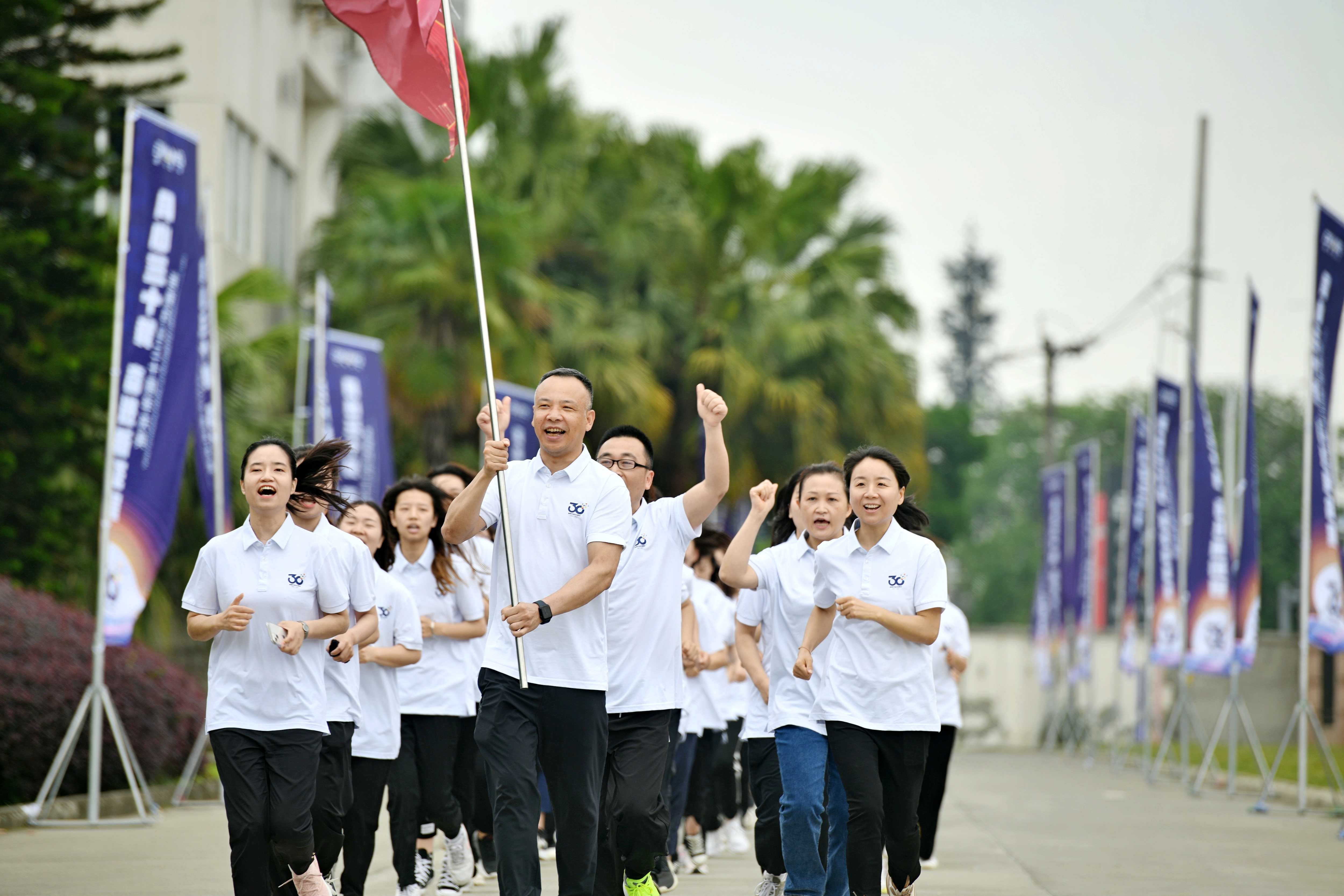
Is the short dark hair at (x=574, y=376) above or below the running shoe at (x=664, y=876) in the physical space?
above

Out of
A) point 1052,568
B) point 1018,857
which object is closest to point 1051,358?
point 1052,568

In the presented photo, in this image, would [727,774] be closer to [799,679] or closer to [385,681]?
[385,681]

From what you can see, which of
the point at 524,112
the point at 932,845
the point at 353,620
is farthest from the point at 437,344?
the point at 353,620

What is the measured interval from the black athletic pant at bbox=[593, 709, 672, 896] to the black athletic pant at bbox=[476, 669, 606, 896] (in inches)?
9.4

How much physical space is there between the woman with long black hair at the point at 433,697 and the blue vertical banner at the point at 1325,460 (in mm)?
8395

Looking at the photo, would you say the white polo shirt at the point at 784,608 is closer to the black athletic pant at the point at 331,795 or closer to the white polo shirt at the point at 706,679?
the black athletic pant at the point at 331,795

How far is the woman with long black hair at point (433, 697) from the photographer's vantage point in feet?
27.2

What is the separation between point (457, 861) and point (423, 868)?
0.17 meters

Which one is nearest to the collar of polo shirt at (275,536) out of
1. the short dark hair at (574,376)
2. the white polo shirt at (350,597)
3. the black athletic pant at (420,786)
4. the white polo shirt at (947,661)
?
the white polo shirt at (350,597)

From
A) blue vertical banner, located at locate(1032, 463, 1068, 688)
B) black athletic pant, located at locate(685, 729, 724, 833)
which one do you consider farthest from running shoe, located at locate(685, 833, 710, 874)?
blue vertical banner, located at locate(1032, 463, 1068, 688)

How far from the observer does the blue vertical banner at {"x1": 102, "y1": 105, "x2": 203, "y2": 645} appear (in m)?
12.0

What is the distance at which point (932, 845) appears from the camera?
9.74m

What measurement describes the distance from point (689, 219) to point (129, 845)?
1812 cm

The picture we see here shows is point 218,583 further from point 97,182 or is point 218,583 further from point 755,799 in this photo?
point 97,182
